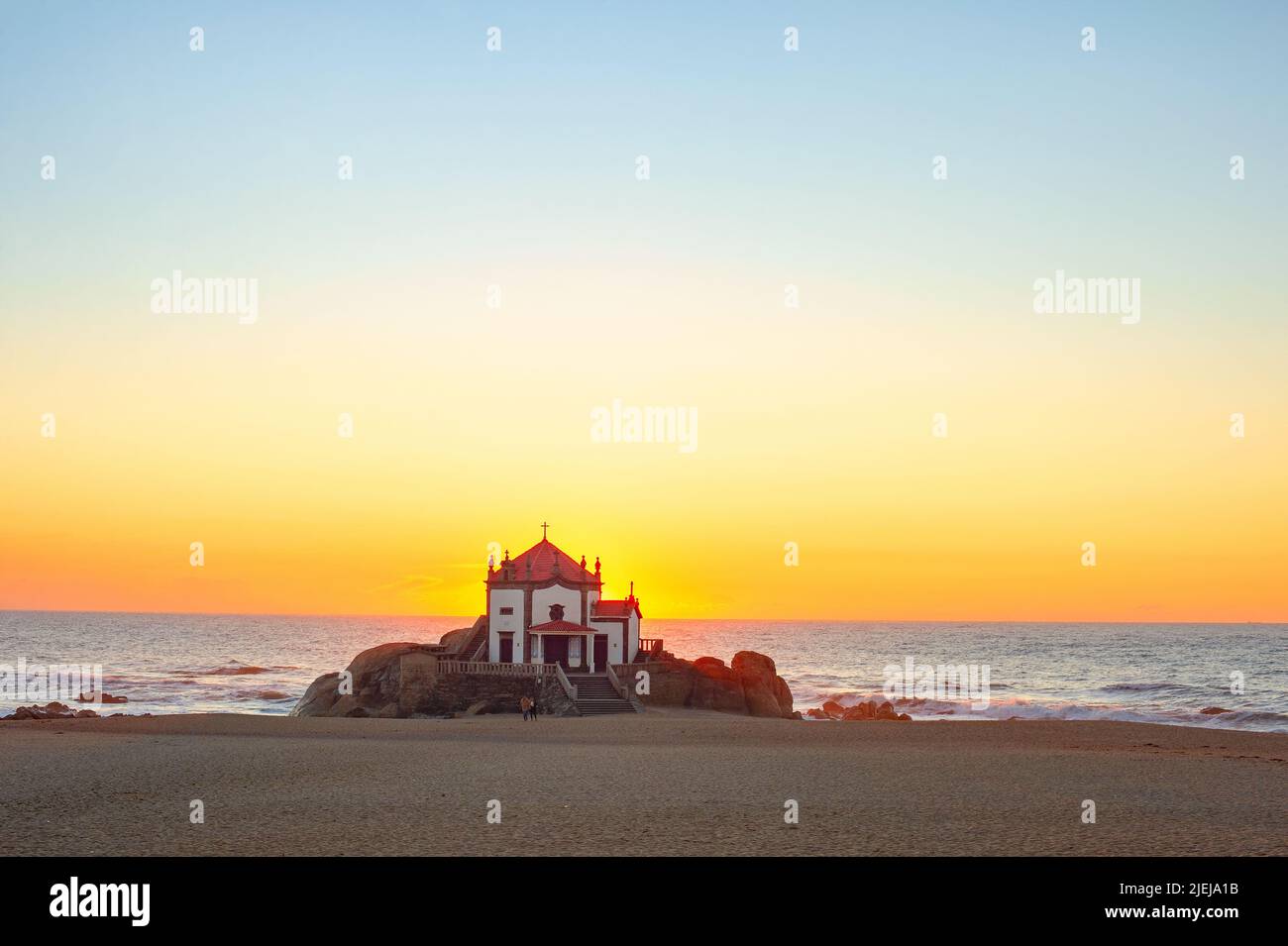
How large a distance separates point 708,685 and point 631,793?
3470 cm

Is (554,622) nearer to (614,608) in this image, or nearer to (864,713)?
(614,608)

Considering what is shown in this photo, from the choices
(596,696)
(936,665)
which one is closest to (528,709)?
(596,696)

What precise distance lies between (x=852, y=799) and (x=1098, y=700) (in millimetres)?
76152

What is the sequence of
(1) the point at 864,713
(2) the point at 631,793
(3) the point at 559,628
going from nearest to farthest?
(2) the point at 631,793, (3) the point at 559,628, (1) the point at 864,713

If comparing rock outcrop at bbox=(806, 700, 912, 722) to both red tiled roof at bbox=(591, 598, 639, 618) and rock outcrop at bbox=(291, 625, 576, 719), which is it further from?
rock outcrop at bbox=(291, 625, 576, 719)

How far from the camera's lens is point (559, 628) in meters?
60.6

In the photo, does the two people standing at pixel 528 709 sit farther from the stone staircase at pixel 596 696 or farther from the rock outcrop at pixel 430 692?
the stone staircase at pixel 596 696

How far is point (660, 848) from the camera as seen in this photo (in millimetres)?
18844

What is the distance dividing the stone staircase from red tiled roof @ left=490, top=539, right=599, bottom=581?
6.17m

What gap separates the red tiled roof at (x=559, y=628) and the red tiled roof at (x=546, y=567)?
259cm

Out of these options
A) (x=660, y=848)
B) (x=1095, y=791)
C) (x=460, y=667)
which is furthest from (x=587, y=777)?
(x=460, y=667)

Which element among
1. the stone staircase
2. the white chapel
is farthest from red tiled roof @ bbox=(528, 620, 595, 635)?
the stone staircase

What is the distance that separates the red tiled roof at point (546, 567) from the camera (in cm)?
6262

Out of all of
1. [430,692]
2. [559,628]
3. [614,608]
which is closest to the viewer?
[430,692]
